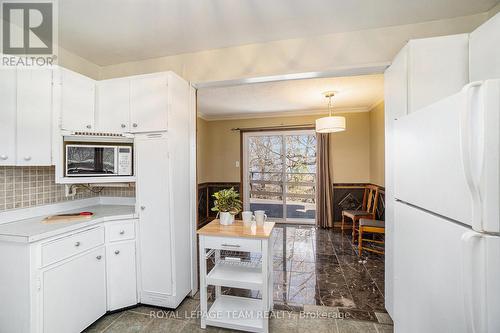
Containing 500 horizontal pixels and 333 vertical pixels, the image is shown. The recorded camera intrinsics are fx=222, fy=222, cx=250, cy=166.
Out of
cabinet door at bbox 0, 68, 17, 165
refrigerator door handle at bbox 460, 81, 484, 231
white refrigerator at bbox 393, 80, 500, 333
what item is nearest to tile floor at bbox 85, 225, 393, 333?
white refrigerator at bbox 393, 80, 500, 333

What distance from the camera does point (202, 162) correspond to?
555 cm

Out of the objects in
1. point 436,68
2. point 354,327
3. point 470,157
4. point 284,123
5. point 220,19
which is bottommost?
point 354,327

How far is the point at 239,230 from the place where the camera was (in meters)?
1.89

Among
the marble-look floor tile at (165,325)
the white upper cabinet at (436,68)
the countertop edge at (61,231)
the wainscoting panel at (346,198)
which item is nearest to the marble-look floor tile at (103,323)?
the marble-look floor tile at (165,325)

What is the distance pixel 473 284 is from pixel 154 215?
2133mm

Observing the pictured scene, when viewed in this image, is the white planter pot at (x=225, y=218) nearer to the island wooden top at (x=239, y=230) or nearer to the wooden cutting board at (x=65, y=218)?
the island wooden top at (x=239, y=230)

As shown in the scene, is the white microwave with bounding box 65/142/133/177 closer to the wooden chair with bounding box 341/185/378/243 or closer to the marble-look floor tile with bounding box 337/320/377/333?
the marble-look floor tile with bounding box 337/320/377/333

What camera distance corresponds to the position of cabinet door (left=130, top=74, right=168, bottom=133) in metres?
2.06

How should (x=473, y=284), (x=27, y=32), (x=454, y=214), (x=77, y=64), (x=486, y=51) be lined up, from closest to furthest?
(x=473, y=284), (x=454, y=214), (x=486, y=51), (x=27, y=32), (x=77, y=64)

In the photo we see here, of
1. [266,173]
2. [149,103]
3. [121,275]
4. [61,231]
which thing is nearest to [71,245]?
[61,231]

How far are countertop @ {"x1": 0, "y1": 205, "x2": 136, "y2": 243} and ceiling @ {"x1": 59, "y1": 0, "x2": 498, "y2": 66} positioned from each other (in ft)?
5.53

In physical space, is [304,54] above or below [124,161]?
above

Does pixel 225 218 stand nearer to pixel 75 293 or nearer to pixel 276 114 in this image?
pixel 75 293

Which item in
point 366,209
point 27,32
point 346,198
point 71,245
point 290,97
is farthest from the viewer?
point 346,198
